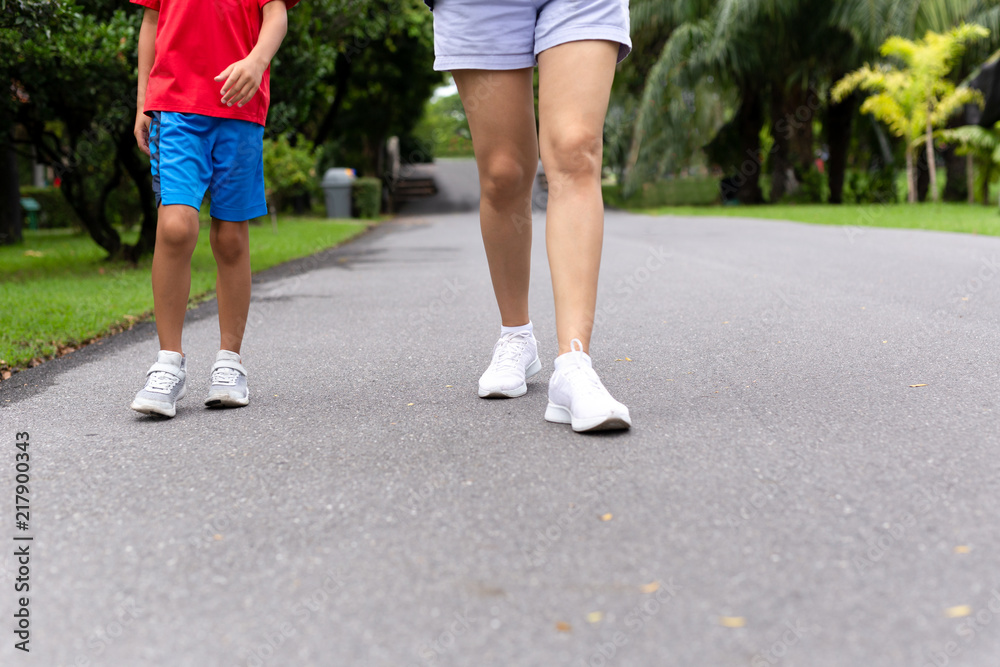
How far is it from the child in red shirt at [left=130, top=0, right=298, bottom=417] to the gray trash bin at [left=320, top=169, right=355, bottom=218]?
1925 cm

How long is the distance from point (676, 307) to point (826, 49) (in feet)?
66.5

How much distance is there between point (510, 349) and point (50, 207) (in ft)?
66.7

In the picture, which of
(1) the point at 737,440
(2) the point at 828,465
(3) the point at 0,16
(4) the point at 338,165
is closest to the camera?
(2) the point at 828,465

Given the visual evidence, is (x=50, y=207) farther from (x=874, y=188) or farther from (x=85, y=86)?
(x=874, y=188)

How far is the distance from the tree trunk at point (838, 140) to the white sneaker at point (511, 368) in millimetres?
22823

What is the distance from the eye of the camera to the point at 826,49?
23.0 metres

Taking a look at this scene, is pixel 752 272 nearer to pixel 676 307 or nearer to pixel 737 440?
pixel 676 307

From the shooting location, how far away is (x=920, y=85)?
19594 millimetres

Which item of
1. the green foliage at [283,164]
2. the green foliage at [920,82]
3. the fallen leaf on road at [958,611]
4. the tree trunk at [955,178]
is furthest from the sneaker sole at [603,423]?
the tree trunk at [955,178]

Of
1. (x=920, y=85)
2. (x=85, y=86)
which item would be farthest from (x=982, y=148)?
(x=85, y=86)

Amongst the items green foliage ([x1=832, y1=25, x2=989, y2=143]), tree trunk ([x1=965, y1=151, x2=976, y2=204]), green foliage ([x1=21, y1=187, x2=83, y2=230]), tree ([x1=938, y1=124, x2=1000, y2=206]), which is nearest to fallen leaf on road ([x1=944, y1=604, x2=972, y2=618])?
tree ([x1=938, y1=124, x2=1000, y2=206])

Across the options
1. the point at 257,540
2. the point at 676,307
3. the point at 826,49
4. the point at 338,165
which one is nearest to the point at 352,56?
the point at 338,165

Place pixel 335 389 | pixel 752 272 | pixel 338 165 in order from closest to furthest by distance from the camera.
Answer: pixel 335 389 < pixel 752 272 < pixel 338 165

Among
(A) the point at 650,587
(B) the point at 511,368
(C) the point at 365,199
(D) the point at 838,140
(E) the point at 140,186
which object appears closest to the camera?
(A) the point at 650,587
